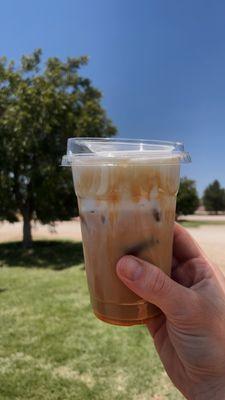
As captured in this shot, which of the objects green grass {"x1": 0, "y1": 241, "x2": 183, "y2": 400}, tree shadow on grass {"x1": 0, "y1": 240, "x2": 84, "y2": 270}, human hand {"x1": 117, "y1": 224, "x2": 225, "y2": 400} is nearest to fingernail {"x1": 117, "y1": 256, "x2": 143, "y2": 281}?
human hand {"x1": 117, "y1": 224, "x2": 225, "y2": 400}

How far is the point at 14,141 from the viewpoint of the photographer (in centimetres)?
1169

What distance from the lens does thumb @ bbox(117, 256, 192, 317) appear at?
150 centimetres

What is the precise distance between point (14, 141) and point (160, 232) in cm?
1073

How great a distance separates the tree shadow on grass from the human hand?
890cm

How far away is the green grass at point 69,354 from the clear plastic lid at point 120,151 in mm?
2976

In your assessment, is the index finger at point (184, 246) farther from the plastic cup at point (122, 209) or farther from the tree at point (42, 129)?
the tree at point (42, 129)

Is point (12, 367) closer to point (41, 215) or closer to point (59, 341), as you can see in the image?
point (59, 341)

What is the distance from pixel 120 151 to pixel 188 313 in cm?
73

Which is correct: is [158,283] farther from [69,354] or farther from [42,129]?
[42,129]

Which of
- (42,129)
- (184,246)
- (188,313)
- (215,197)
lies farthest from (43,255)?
(215,197)

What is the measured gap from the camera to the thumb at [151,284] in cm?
150

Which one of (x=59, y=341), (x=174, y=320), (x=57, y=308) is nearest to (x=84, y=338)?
(x=59, y=341)

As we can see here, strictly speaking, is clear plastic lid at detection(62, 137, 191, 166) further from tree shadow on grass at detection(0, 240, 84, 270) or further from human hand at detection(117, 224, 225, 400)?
tree shadow on grass at detection(0, 240, 84, 270)

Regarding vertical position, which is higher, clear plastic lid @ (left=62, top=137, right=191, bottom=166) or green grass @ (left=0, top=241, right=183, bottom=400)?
clear plastic lid @ (left=62, top=137, right=191, bottom=166)
